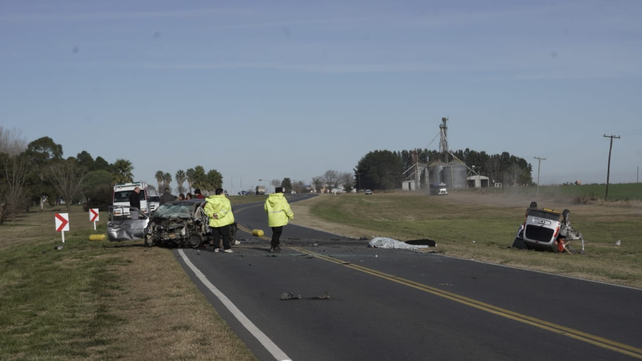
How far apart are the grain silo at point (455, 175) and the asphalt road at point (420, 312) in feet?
492

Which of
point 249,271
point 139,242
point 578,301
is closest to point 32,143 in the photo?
point 139,242

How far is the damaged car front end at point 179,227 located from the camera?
22.3 m

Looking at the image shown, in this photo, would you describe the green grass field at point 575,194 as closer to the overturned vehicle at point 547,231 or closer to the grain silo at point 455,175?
the grain silo at point 455,175

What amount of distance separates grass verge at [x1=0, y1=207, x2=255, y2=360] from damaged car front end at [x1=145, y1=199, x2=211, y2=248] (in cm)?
406

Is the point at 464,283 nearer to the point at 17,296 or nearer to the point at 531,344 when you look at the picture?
the point at 531,344

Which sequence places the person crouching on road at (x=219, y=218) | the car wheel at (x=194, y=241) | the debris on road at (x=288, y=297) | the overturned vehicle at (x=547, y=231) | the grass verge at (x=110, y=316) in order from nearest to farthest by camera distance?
the grass verge at (x=110, y=316) < the debris on road at (x=288, y=297) < the person crouching on road at (x=219, y=218) < the car wheel at (x=194, y=241) < the overturned vehicle at (x=547, y=231)

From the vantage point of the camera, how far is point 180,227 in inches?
878

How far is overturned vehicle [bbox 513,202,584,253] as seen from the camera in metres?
24.0

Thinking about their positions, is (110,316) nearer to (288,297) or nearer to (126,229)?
(288,297)

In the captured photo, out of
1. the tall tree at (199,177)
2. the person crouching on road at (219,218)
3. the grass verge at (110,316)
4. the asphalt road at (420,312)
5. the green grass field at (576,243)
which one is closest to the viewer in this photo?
the asphalt road at (420,312)

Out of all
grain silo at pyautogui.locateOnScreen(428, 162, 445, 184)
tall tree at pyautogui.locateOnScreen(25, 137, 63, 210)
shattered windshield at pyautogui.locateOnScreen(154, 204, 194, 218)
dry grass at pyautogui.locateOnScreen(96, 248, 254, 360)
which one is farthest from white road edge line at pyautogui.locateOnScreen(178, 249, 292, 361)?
grain silo at pyautogui.locateOnScreen(428, 162, 445, 184)

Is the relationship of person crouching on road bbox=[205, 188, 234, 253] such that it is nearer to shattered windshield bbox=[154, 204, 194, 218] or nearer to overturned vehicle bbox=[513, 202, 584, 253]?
shattered windshield bbox=[154, 204, 194, 218]

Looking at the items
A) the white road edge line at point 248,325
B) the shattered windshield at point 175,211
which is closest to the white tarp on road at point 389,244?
→ the shattered windshield at point 175,211

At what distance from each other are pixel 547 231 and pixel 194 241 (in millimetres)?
12463
